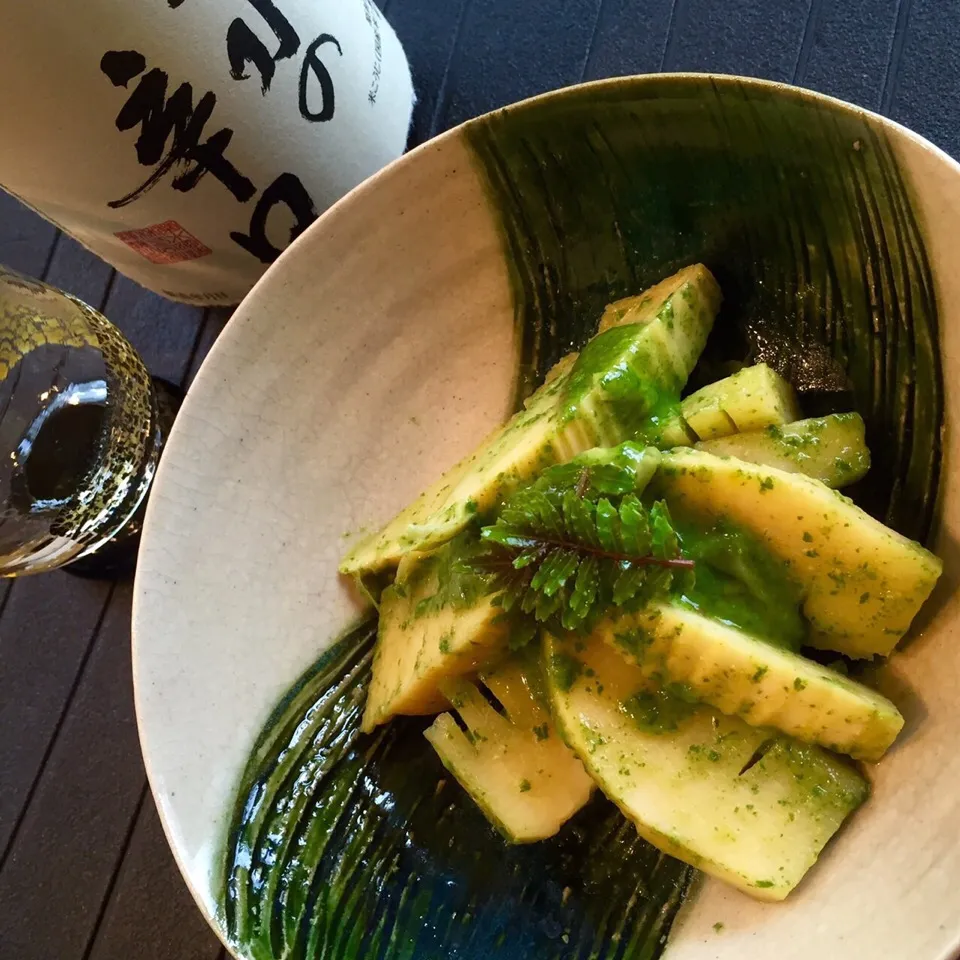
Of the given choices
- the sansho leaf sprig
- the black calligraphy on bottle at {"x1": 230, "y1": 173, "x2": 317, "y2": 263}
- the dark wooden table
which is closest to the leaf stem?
the sansho leaf sprig

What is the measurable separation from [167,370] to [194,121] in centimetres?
51

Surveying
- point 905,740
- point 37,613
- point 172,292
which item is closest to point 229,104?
point 172,292

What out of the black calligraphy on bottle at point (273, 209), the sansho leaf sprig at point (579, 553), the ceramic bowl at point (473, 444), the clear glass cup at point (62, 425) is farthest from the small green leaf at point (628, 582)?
the clear glass cup at point (62, 425)

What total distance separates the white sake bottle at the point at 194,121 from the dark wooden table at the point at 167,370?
0.56 feet

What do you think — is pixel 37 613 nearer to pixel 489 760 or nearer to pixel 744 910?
pixel 489 760

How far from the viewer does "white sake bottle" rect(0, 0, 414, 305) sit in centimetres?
86

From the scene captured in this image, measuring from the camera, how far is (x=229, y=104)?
0.97m

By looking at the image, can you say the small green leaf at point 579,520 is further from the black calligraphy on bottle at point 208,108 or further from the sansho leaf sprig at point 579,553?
the black calligraphy on bottle at point 208,108

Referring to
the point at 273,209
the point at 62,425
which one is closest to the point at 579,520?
the point at 273,209

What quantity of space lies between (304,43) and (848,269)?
2.03 feet

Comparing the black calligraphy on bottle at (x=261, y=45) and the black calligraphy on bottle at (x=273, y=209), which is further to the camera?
the black calligraphy on bottle at (x=273, y=209)

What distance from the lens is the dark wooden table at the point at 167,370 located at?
1.15 metres

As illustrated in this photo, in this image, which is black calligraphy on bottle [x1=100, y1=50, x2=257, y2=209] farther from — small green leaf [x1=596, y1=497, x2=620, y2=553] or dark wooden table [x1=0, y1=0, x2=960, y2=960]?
small green leaf [x1=596, y1=497, x2=620, y2=553]

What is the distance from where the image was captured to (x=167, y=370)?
1391mm
